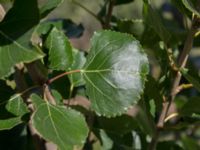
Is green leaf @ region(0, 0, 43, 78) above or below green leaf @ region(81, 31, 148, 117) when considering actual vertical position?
above

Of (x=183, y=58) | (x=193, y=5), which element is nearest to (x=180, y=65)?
(x=183, y=58)

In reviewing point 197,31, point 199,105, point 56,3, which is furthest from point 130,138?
point 56,3

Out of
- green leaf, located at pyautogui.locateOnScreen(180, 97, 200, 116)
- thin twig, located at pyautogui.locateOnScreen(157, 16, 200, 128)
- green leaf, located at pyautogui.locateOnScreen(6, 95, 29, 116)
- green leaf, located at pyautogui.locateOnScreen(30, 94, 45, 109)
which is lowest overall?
green leaf, located at pyautogui.locateOnScreen(180, 97, 200, 116)

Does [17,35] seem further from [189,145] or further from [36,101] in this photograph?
[189,145]

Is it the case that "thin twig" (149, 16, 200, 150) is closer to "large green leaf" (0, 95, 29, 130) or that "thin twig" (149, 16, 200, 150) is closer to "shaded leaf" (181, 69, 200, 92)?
"shaded leaf" (181, 69, 200, 92)

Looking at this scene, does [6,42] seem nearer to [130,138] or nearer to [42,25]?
[42,25]

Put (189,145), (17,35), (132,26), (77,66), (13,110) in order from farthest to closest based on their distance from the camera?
(189,145), (132,26), (77,66), (13,110), (17,35)

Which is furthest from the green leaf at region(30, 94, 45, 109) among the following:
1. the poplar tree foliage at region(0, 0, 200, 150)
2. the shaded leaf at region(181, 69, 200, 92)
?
the shaded leaf at region(181, 69, 200, 92)

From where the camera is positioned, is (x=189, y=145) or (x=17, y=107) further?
(x=189, y=145)
